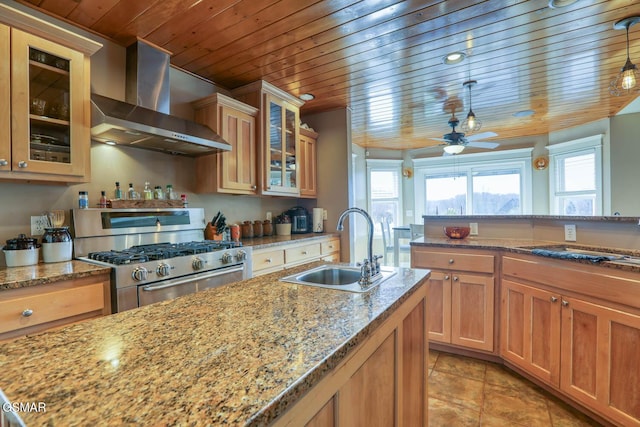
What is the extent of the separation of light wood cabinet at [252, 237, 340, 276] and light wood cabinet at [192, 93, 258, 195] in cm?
62

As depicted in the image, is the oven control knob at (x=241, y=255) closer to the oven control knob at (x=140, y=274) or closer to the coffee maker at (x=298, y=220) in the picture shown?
the oven control knob at (x=140, y=274)

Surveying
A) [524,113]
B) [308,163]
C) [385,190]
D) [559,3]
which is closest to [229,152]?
[308,163]

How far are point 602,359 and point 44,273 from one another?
2.90 metres

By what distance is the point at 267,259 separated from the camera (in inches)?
109

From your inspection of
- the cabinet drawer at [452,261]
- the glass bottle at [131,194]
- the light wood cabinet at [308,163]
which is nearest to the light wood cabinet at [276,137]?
the light wood cabinet at [308,163]

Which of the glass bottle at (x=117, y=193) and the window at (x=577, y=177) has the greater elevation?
the window at (x=577, y=177)

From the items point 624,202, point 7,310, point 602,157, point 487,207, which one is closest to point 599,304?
point 7,310

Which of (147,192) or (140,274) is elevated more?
(147,192)

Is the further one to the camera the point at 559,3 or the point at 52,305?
the point at 559,3

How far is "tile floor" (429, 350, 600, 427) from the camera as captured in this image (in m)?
1.84

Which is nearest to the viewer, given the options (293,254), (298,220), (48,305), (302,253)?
(48,305)

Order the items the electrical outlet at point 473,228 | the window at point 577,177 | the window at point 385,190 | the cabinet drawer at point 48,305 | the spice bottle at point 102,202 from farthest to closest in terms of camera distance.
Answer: the window at point 385,190
the window at point 577,177
the electrical outlet at point 473,228
the spice bottle at point 102,202
the cabinet drawer at point 48,305

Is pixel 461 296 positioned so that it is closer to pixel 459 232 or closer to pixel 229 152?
pixel 459 232

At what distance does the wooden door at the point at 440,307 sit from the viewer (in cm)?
257
